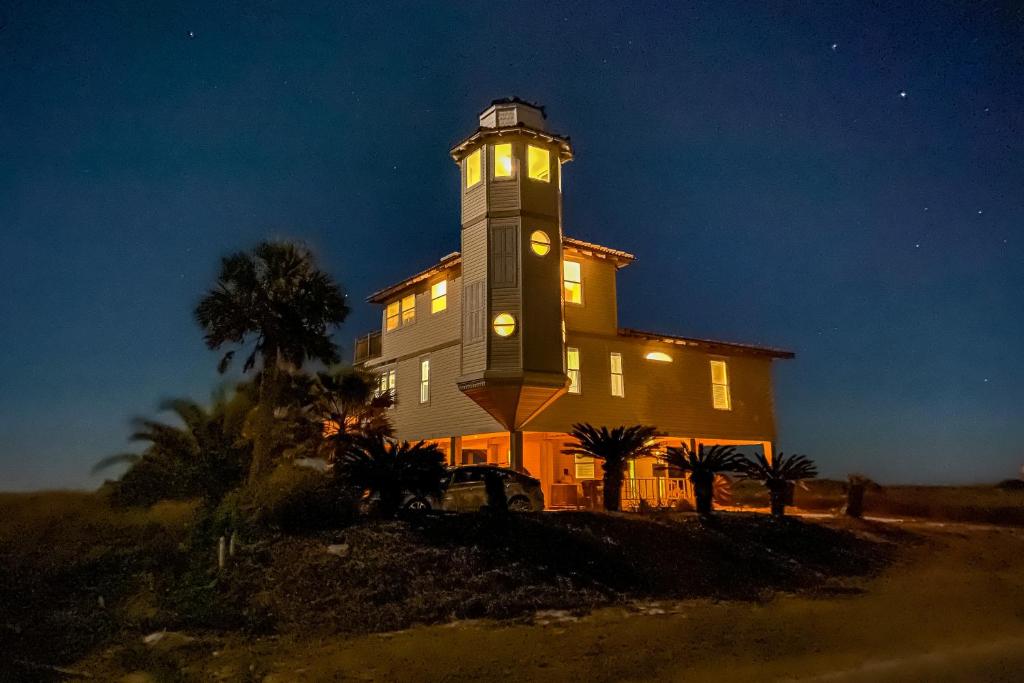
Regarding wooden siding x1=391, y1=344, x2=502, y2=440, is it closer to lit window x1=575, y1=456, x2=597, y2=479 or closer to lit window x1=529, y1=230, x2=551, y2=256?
lit window x1=529, y1=230, x2=551, y2=256

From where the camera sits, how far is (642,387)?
27.3 meters

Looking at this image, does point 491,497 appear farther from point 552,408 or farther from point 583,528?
point 552,408

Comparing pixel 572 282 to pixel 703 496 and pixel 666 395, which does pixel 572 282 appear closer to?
pixel 666 395

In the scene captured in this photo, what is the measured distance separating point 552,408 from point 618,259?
6.35 metres

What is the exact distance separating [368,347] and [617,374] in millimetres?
11811

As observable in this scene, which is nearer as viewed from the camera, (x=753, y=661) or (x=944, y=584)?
(x=753, y=661)

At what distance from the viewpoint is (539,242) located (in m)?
24.2

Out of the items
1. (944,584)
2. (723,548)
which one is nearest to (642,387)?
(723,548)

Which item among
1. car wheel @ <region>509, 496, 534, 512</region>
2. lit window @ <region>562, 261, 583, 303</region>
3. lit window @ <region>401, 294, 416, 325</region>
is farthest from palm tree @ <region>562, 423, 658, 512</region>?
lit window @ <region>401, 294, 416, 325</region>

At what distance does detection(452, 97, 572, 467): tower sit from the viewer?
23281 mm

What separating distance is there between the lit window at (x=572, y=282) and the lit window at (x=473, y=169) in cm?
407

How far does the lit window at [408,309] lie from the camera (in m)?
29.8

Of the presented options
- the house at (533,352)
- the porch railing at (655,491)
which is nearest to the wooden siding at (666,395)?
the house at (533,352)

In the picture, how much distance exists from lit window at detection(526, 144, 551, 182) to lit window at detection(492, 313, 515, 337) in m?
4.65
